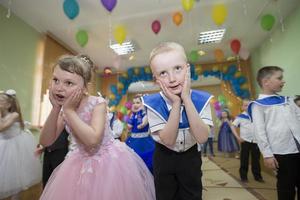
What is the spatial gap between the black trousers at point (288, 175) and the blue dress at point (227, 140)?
13.1ft

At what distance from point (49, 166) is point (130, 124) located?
3.45ft

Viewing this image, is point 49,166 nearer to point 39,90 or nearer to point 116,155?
point 116,155

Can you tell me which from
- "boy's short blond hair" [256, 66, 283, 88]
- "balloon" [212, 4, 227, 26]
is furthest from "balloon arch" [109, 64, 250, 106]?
"boy's short blond hair" [256, 66, 283, 88]

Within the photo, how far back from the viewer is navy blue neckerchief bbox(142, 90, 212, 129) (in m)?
0.94

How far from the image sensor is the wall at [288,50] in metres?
3.93

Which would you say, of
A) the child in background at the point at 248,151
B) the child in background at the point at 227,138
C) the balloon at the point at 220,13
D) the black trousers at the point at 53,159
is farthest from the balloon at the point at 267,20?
the black trousers at the point at 53,159

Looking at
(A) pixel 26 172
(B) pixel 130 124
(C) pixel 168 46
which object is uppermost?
(C) pixel 168 46

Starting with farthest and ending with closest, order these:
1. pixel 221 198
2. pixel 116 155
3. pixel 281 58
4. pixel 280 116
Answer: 1. pixel 281 58
2. pixel 221 198
3. pixel 280 116
4. pixel 116 155

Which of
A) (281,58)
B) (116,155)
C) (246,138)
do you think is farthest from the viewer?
(281,58)

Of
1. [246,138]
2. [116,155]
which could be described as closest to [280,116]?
[116,155]

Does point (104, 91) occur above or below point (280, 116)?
above

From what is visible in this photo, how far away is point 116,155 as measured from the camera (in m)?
1.09

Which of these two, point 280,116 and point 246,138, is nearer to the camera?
point 280,116

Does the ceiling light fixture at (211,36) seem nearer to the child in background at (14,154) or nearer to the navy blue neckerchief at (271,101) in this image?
the navy blue neckerchief at (271,101)
